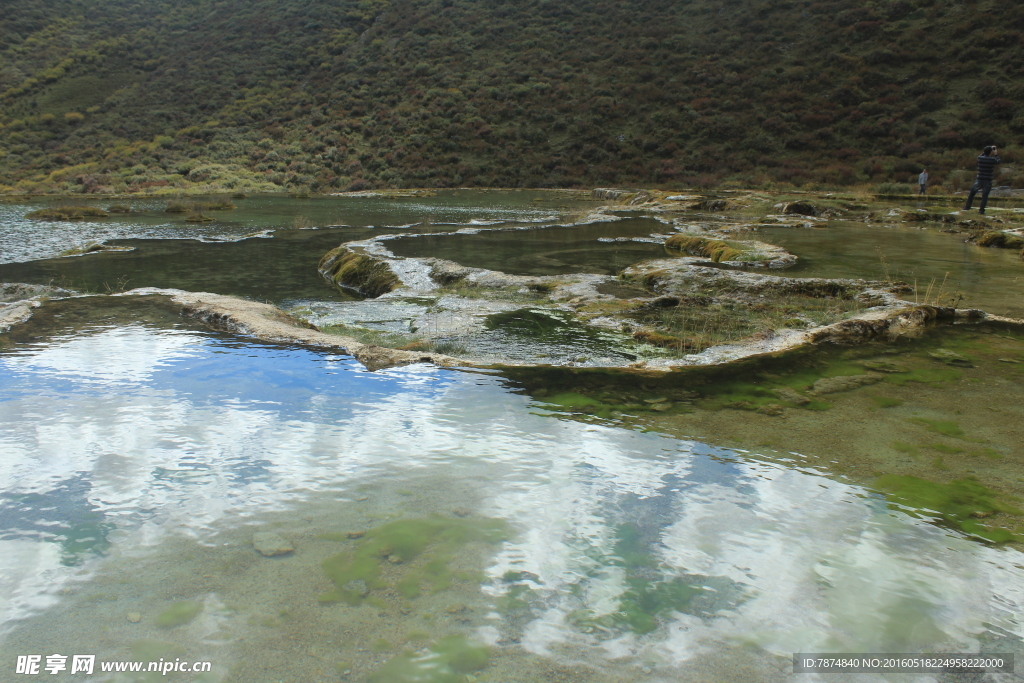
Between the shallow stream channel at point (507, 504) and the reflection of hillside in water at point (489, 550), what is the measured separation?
2 centimetres

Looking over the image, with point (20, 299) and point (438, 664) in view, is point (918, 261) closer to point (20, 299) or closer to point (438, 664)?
point (438, 664)

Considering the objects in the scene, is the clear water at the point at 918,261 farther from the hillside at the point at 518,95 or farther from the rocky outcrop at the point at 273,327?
the hillside at the point at 518,95

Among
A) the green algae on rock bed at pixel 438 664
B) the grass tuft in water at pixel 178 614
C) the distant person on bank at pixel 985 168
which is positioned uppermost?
the distant person on bank at pixel 985 168

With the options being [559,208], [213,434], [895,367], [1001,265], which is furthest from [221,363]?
[559,208]

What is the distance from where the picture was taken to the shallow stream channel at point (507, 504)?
2750 mm

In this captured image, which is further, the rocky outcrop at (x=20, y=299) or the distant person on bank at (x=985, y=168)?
the distant person on bank at (x=985, y=168)

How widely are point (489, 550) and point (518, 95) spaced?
4886cm

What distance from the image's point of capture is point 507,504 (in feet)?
12.7

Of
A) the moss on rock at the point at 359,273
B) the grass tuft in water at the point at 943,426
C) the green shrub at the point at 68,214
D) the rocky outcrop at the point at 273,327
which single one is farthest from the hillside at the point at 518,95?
the rocky outcrop at the point at 273,327

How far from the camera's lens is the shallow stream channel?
108 inches

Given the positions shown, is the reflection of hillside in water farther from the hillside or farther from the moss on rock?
the hillside

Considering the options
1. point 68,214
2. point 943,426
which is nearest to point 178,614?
point 943,426

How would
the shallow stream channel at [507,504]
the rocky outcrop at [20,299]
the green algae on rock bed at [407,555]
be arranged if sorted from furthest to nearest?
the rocky outcrop at [20,299] < the green algae on rock bed at [407,555] < the shallow stream channel at [507,504]

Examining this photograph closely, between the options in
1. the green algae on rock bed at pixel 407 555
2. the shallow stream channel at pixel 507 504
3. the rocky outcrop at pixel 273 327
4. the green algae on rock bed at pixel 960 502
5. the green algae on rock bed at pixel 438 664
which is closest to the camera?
the green algae on rock bed at pixel 438 664
